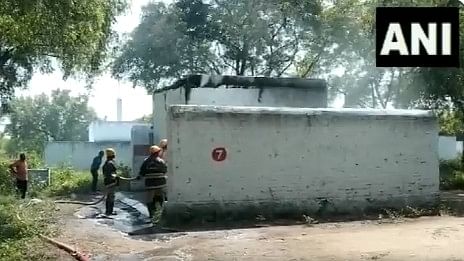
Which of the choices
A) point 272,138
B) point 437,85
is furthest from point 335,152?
point 437,85

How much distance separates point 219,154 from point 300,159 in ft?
6.11

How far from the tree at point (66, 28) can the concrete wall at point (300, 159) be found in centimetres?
242

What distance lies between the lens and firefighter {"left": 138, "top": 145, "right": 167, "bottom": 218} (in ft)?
40.1

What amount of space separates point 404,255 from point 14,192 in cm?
1112

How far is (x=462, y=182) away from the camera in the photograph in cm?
2050

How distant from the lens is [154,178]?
40.2 ft

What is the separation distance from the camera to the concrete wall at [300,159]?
12180 mm

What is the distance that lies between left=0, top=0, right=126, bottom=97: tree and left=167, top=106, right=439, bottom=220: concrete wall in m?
2.42

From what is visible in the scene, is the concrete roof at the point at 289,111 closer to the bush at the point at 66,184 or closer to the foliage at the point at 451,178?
the foliage at the point at 451,178

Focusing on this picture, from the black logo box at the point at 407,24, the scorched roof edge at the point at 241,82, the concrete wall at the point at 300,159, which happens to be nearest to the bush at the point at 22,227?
the concrete wall at the point at 300,159

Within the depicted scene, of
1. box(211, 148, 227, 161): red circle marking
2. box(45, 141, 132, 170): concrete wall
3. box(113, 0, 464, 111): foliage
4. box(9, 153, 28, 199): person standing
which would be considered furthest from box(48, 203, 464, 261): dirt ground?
box(45, 141, 132, 170): concrete wall

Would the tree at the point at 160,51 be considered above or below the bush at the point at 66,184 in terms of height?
above

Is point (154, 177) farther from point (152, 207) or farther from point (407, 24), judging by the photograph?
point (407, 24)

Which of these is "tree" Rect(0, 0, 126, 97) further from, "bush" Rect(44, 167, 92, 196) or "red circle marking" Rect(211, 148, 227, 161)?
"bush" Rect(44, 167, 92, 196)
